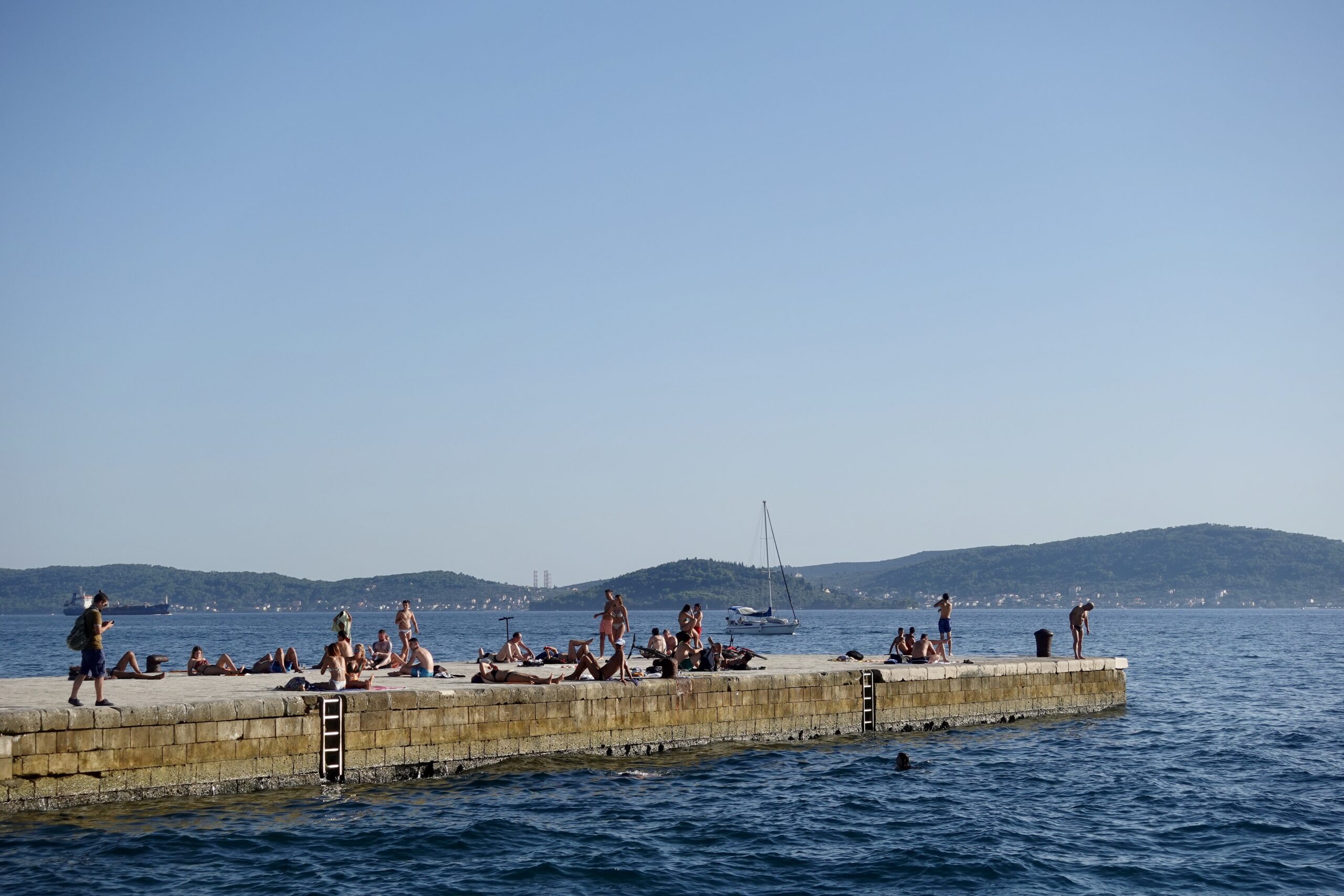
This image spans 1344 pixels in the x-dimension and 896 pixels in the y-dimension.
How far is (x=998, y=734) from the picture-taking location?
92.2 feet

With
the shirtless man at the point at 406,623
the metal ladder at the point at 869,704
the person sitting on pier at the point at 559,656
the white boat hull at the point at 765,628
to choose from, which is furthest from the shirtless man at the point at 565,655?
the white boat hull at the point at 765,628

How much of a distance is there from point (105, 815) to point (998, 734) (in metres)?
19.0

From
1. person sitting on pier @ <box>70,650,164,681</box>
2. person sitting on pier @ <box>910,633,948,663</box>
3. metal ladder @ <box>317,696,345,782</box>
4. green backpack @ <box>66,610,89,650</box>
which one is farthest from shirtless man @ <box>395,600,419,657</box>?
person sitting on pier @ <box>910,633,948,663</box>

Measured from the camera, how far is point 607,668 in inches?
912

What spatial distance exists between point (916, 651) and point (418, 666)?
1199 cm

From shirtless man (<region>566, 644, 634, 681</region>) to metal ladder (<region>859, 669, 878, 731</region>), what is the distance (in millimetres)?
5994

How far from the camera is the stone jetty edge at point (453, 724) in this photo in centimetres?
1652

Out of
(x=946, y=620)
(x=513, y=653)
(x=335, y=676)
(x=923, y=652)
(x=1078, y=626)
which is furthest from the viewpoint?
(x=1078, y=626)

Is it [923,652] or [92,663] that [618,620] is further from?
[92,663]

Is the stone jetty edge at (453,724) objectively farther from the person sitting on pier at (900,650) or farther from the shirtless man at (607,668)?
the person sitting on pier at (900,650)

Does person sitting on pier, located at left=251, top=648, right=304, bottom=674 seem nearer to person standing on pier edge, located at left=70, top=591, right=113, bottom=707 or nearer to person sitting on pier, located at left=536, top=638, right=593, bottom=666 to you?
person sitting on pier, located at left=536, top=638, right=593, bottom=666

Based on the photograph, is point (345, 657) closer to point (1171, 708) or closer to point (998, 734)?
point (998, 734)

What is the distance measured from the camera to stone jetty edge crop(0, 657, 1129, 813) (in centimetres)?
1652

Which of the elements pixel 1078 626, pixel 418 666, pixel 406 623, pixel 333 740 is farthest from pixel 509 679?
pixel 1078 626
